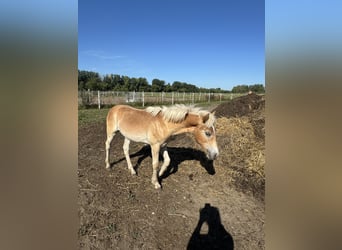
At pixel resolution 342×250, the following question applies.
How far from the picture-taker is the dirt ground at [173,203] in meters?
2.15

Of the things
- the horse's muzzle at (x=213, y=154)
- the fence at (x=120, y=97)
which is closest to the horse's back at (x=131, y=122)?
the fence at (x=120, y=97)

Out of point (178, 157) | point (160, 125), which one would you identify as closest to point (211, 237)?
point (160, 125)

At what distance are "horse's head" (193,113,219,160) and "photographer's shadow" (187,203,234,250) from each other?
70 centimetres

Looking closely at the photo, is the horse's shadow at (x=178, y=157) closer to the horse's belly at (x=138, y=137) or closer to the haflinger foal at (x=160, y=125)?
the haflinger foal at (x=160, y=125)

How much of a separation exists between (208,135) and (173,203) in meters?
0.89

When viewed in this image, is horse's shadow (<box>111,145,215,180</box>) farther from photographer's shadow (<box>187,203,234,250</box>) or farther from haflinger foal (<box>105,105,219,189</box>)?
photographer's shadow (<box>187,203,234,250</box>)

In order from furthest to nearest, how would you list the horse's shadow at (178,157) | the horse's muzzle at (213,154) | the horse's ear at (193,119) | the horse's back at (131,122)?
the horse's shadow at (178,157)
the horse's back at (131,122)
the horse's ear at (193,119)
the horse's muzzle at (213,154)

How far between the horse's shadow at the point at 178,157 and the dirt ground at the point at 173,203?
2 cm

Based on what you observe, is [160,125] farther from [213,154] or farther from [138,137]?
[213,154]
